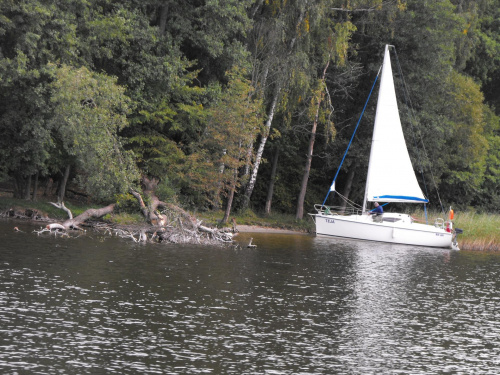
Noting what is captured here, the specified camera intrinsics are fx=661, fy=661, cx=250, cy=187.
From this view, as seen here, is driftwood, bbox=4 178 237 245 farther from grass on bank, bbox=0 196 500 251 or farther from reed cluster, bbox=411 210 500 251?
reed cluster, bbox=411 210 500 251

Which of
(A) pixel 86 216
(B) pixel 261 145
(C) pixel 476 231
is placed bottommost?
(A) pixel 86 216

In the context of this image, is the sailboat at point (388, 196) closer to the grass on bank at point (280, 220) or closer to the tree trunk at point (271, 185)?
the grass on bank at point (280, 220)

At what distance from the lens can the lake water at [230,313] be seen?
41.1ft

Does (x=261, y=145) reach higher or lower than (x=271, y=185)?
higher

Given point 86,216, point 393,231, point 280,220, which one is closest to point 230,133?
point 280,220

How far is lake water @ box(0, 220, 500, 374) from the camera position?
1253 cm

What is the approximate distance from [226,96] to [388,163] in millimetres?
10206

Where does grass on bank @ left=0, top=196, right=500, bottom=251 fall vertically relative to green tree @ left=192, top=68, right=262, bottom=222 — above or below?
below

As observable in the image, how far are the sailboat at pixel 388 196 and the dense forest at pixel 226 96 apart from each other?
455 centimetres

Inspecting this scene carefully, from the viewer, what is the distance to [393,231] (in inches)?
1465

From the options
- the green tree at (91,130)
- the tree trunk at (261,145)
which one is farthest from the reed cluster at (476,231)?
the green tree at (91,130)

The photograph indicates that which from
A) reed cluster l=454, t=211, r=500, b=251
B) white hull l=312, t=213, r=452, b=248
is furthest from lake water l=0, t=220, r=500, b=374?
reed cluster l=454, t=211, r=500, b=251

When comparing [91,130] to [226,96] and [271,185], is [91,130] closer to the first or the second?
[226,96]

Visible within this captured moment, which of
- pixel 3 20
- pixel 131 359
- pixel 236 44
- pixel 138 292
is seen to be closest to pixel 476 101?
pixel 236 44
